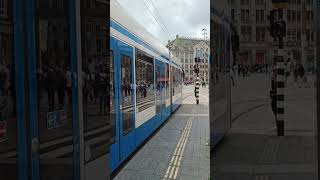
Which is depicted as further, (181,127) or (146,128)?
(181,127)

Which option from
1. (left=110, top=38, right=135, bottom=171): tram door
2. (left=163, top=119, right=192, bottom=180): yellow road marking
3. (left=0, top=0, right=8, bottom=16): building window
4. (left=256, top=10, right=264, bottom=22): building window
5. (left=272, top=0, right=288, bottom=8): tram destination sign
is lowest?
(left=163, top=119, right=192, bottom=180): yellow road marking

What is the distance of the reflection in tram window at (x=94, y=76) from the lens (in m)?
2.41

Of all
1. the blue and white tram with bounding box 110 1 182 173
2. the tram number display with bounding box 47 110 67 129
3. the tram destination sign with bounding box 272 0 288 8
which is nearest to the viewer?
the tram number display with bounding box 47 110 67 129

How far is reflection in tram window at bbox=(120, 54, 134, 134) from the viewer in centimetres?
722

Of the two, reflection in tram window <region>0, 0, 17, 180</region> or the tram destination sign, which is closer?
reflection in tram window <region>0, 0, 17, 180</region>

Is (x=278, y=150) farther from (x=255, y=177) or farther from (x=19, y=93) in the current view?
(x=19, y=93)

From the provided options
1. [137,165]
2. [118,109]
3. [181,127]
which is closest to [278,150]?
[118,109]

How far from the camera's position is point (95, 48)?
100 inches

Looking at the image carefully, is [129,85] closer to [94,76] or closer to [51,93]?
[94,76]

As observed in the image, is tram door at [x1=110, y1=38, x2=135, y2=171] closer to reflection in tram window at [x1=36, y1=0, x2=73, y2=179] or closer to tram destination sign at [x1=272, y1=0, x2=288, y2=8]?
reflection in tram window at [x1=36, y1=0, x2=73, y2=179]

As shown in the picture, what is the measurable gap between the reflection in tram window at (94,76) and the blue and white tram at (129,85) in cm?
348

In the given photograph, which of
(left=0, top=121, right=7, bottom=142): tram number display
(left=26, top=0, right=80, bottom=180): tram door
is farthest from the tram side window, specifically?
(left=0, top=121, right=7, bottom=142): tram number display

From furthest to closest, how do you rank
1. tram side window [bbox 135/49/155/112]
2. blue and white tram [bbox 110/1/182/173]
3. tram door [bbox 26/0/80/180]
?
tram side window [bbox 135/49/155/112] < blue and white tram [bbox 110/1/182/173] < tram door [bbox 26/0/80/180]

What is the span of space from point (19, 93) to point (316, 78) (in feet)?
4.71
